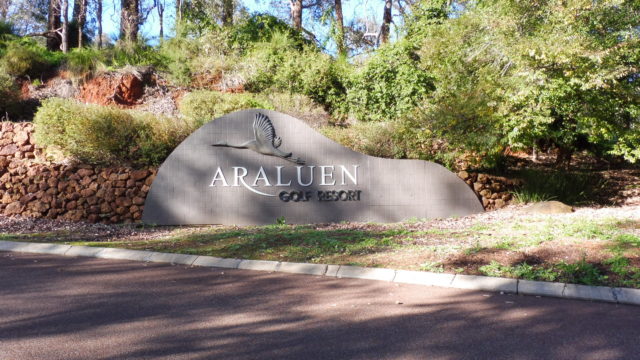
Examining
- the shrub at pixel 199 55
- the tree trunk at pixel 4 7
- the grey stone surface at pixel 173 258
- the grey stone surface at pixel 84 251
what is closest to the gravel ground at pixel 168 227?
the grey stone surface at pixel 84 251

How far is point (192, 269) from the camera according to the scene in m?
6.82

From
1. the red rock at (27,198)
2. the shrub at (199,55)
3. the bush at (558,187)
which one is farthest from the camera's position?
the shrub at (199,55)

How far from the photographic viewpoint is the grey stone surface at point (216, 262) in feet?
22.6

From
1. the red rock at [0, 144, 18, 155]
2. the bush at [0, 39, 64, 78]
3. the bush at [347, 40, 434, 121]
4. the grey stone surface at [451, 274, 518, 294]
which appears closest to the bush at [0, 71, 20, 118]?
the bush at [0, 39, 64, 78]

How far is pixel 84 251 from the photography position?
786 centimetres

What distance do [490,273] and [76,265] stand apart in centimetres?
515

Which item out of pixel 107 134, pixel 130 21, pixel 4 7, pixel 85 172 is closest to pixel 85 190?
pixel 85 172

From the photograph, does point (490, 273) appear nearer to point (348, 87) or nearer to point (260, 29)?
point (348, 87)

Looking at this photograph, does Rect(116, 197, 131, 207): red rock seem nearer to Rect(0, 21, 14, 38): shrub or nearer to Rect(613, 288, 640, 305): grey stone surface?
Rect(613, 288, 640, 305): grey stone surface

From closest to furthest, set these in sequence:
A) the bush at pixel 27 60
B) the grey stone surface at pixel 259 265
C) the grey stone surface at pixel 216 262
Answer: the grey stone surface at pixel 259 265 < the grey stone surface at pixel 216 262 < the bush at pixel 27 60

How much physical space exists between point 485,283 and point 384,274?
3.62 ft

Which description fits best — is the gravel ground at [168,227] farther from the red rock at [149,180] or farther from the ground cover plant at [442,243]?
the red rock at [149,180]

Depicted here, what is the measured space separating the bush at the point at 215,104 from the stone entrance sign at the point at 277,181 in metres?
3.88

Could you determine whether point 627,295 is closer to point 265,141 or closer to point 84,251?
point 84,251
